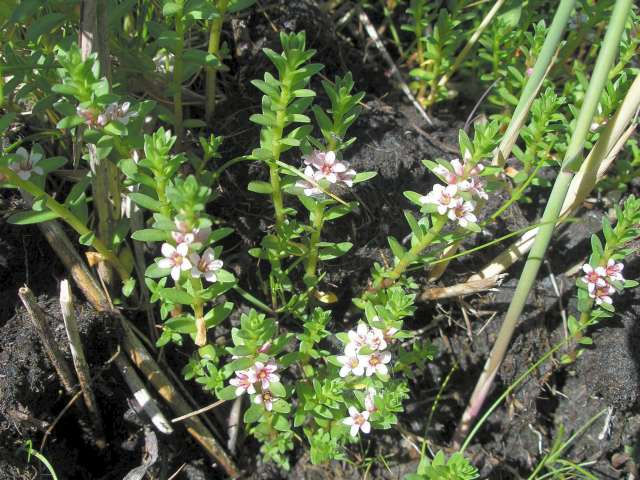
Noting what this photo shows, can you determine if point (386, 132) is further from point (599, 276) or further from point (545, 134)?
point (599, 276)

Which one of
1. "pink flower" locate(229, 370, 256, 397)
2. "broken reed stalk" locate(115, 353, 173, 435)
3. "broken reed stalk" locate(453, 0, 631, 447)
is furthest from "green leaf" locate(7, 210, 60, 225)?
"broken reed stalk" locate(453, 0, 631, 447)

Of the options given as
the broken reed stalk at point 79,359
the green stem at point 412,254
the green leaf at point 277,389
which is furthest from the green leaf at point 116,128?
the green stem at point 412,254

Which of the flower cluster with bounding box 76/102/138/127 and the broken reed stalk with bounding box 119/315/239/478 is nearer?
the flower cluster with bounding box 76/102/138/127

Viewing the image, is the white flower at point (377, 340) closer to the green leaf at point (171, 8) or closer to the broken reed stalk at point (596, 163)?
the broken reed stalk at point (596, 163)

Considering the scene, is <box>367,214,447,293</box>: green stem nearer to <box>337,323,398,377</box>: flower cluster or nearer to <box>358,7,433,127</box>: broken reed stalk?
<box>337,323,398,377</box>: flower cluster

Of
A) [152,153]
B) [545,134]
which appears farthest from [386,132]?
[152,153]

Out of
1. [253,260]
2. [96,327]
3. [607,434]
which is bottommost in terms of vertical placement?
[607,434]
